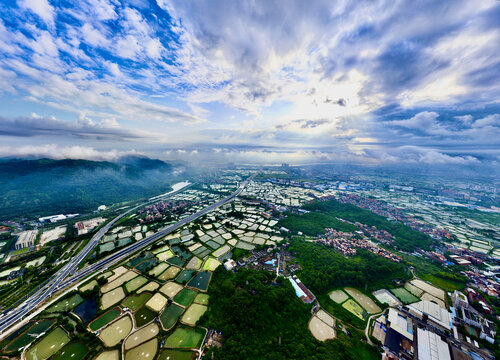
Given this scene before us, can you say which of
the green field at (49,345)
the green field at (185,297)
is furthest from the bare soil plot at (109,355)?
the green field at (185,297)

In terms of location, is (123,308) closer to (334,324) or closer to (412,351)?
(334,324)

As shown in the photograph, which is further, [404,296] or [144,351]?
[404,296]

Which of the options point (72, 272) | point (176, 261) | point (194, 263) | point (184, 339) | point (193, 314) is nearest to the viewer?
point (184, 339)

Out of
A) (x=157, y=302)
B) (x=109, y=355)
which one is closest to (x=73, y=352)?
(x=109, y=355)

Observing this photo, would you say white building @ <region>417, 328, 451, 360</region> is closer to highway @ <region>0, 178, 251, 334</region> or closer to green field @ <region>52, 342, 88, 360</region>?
green field @ <region>52, 342, 88, 360</region>

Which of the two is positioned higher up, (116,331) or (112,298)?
(116,331)

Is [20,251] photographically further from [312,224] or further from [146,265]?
[312,224]

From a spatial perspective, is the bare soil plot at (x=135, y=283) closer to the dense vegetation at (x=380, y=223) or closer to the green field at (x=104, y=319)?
the green field at (x=104, y=319)
